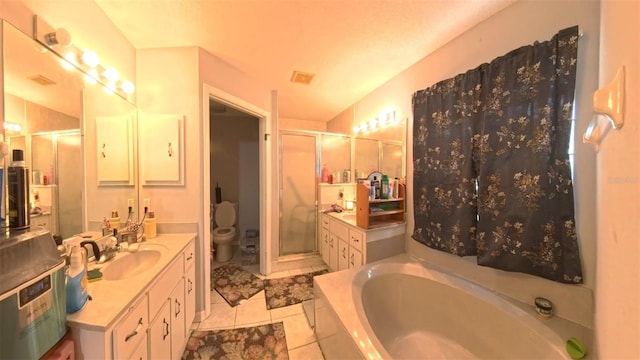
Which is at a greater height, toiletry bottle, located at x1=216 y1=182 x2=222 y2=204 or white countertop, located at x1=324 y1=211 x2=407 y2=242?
toiletry bottle, located at x1=216 y1=182 x2=222 y2=204

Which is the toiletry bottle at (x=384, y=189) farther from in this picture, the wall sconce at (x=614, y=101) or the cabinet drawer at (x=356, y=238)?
the wall sconce at (x=614, y=101)

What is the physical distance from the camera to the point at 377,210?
199 cm

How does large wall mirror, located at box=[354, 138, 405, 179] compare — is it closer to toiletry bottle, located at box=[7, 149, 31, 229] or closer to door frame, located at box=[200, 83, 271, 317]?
door frame, located at box=[200, 83, 271, 317]

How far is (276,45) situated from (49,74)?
1.32 metres

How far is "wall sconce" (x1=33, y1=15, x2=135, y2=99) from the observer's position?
0.99 metres

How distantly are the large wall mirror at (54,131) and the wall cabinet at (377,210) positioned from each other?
194 cm

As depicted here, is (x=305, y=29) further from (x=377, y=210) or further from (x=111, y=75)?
(x=377, y=210)

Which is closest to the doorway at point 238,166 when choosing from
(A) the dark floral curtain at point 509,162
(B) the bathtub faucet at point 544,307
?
(A) the dark floral curtain at point 509,162

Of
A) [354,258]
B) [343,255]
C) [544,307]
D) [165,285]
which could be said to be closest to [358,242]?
[354,258]

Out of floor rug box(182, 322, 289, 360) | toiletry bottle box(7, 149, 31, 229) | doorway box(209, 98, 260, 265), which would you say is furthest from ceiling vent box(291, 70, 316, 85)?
floor rug box(182, 322, 289, 360)

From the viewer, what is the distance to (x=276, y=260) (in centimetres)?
265

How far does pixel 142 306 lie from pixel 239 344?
883 millimetres

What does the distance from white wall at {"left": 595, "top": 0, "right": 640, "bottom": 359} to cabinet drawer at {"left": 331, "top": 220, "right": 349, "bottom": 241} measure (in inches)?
64.9

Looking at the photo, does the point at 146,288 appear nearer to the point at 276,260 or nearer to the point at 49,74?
the point at 49,74
